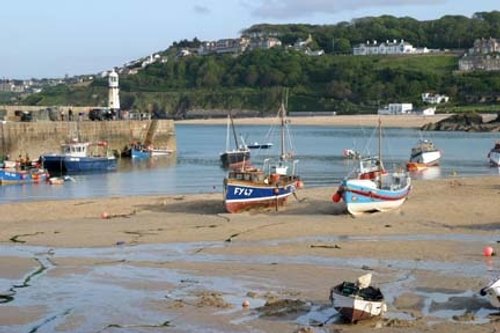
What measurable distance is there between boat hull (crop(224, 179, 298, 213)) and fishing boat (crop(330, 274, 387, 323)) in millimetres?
14757

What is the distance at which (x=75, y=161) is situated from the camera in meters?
54.9

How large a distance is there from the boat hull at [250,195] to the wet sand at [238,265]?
1.72ft

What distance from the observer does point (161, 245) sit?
23.3m

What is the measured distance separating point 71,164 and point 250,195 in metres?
27.4

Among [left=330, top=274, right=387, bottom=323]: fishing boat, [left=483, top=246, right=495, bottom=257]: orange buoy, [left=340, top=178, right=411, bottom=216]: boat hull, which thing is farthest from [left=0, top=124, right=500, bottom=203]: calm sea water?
[left=330, top=274, right=387, bottom=323]: fishing boat

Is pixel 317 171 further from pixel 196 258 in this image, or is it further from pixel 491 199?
pixel 196 258

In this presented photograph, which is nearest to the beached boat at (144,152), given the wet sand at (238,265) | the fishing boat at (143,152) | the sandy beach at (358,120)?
the fishing boat at (143,152)

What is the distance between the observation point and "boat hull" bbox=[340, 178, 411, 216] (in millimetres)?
27594

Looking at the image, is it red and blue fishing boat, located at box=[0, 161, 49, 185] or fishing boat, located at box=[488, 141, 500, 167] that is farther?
fishing boat, located at box=[488, 141, 500, 167]

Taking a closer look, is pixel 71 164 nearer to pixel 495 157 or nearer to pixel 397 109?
pixel 495 157

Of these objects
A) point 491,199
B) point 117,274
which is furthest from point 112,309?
point 491,199

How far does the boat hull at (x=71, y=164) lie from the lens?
179ft

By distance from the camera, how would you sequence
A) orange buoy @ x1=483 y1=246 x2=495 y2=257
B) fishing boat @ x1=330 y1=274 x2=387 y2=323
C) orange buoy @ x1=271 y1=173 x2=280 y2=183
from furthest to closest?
orange buoy @ x1=271 y1=173 x2=280 y2=183
orange buoy @ x1=483 y1=246 x2=495 y2=257
fishing boat @ x1=330 y1=274 x2=387 y2=323

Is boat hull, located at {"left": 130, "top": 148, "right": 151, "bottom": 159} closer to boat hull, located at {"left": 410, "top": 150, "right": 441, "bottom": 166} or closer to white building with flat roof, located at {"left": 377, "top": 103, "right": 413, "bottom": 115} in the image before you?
boat hull, located at {"left": 410, "top": 150, "right": 441, "bottom": 166}
